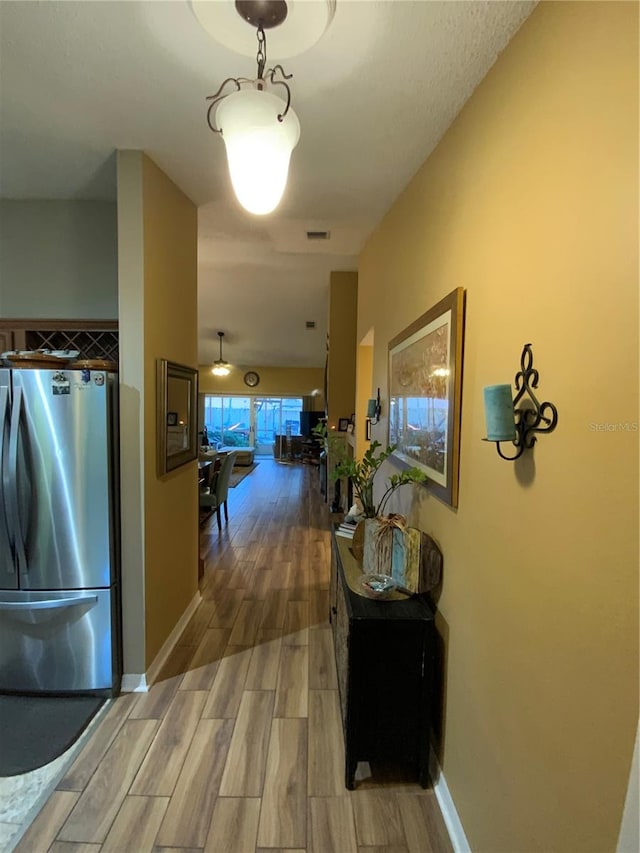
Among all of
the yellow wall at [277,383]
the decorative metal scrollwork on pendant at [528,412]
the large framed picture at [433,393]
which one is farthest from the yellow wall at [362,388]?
the yellow wall at [277,383]

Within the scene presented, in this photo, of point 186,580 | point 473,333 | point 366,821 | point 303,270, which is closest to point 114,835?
point 366,821

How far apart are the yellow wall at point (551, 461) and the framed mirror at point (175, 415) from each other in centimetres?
157

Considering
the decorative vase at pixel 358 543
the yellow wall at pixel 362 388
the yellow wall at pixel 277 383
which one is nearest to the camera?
the decorative vase at pixel 358 543

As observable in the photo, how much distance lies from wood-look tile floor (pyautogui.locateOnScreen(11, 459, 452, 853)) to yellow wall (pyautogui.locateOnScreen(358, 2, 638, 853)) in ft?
1.42

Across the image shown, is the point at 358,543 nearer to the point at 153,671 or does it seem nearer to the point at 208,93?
the point at 153,671

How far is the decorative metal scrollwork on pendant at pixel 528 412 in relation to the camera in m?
0.98

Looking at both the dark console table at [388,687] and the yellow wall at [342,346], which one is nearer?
the dark console table at [388,687]

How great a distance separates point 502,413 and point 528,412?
75 millimetres

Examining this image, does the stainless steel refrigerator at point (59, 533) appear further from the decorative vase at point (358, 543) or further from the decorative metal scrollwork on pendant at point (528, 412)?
the decorative metal scrollwork on pendant at point (528, 412)

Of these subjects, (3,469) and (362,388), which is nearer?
(3,469)

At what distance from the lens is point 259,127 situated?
101cm

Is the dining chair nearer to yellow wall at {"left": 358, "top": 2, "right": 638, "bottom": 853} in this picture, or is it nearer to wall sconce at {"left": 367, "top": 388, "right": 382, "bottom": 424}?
wall sconce at {"left": 367, "top": 388, "right": 382, "bottom": 424}

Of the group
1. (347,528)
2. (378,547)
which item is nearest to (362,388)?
(347,528)

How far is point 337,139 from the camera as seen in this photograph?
1.82m
